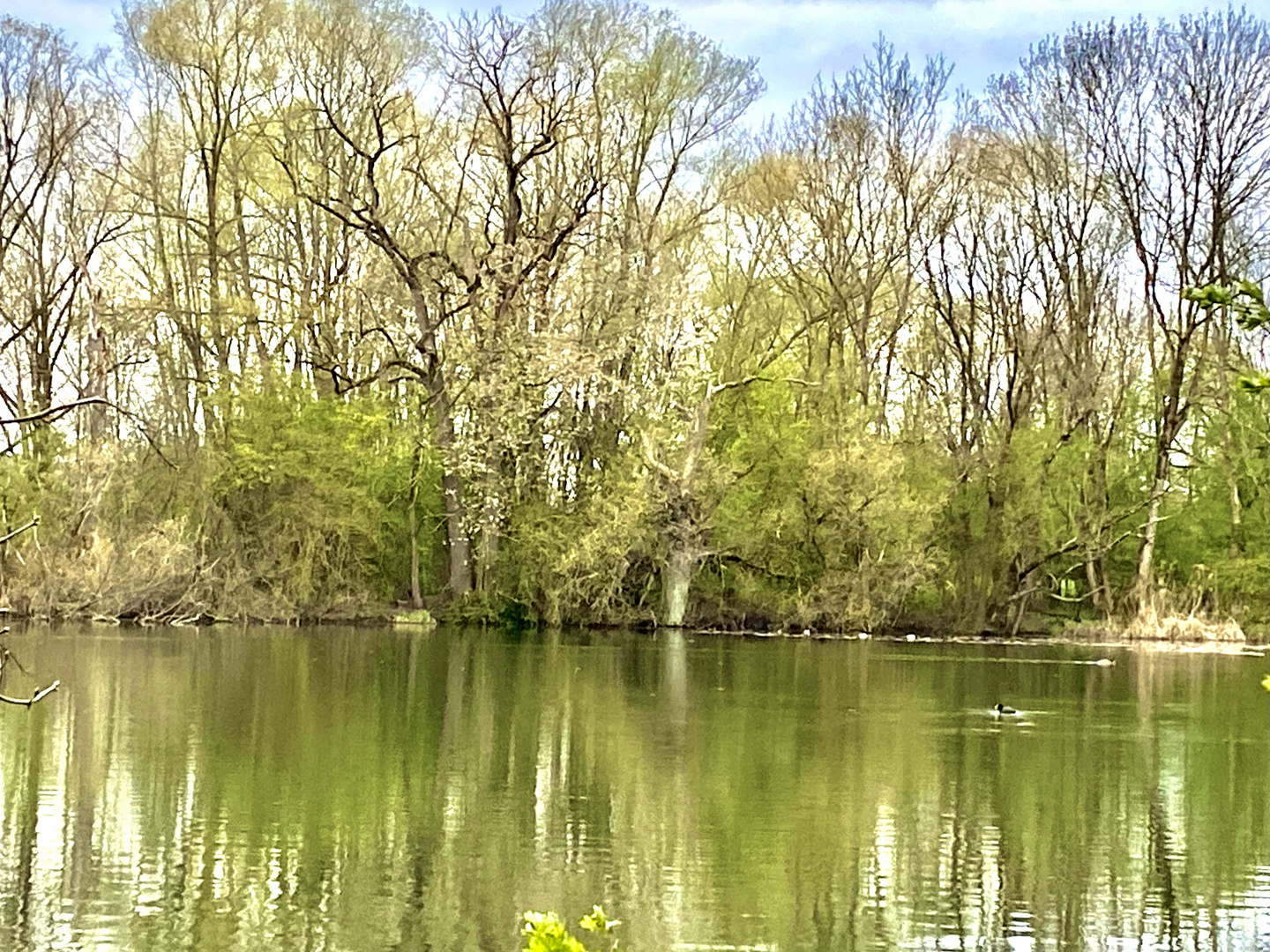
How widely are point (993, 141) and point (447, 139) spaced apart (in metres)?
14.1

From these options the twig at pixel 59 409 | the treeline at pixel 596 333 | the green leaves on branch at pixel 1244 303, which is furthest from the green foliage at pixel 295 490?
the green leaves on branch at pixel 1244 303

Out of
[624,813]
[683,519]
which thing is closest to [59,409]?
[624,813]

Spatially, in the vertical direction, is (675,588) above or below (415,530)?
below

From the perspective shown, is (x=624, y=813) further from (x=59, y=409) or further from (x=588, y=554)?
(x=588, y=554)

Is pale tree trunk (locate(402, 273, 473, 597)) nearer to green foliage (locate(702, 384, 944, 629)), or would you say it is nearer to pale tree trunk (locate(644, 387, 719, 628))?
pale tree trunk (locate(644, 387, 719, 628))

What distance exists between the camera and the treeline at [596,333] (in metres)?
44.2

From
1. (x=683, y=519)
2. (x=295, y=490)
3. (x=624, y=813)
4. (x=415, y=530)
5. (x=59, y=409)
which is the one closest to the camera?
(x=59, y=409)

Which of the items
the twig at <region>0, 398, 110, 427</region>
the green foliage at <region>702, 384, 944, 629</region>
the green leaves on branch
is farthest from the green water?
the green foliage at <region>702, 384, 944, 629</region>

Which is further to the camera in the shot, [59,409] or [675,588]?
[675,588]

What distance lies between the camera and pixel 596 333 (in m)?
44.6

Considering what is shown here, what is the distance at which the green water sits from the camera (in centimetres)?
1137

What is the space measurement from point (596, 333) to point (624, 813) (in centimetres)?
2980

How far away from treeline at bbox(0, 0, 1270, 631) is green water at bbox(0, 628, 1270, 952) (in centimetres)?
1576

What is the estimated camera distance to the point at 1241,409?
4728 centimetres
